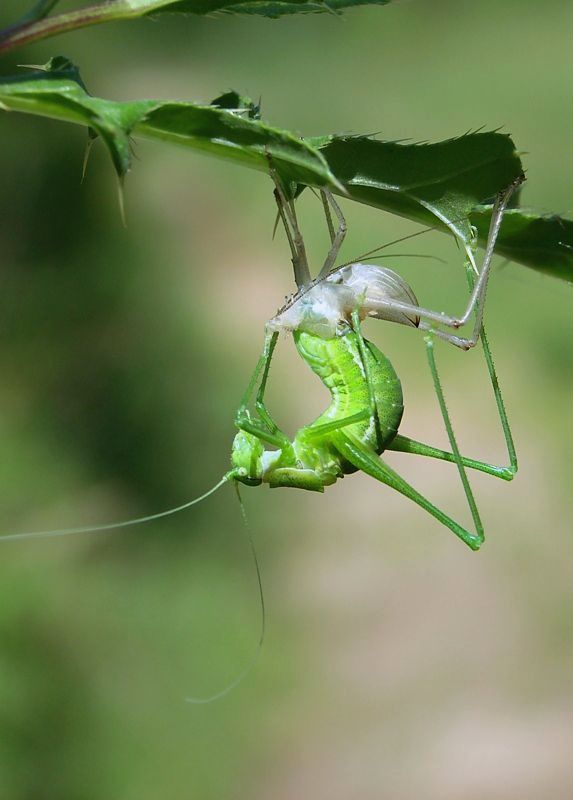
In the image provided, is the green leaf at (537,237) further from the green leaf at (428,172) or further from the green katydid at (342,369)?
the green katydid at (342,369)

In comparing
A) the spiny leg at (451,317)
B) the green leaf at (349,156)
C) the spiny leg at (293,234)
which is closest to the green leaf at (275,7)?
the green leaf at (349,156)

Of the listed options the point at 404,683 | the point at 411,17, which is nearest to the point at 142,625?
the point at 404,683

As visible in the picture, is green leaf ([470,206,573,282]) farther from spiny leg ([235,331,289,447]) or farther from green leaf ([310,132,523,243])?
spiny leg ([235,331,289,447])

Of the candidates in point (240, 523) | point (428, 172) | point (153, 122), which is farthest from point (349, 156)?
point (240, 523)

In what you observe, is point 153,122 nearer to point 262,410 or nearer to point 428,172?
point 428,172

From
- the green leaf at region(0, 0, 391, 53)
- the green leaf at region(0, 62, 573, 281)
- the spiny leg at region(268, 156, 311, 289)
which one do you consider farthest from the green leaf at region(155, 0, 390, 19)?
the spiny leg at region(268, 156, 311, 289)

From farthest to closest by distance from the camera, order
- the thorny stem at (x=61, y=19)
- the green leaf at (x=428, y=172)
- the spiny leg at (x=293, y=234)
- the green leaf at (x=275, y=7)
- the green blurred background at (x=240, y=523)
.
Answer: the green blurred background at (x=240, y=523) < the spiny leg at (x=293, y=234) < the green leaf at (x=428, y=172) < the green leaf at (x=275, y=7) < the thorny stem at (x=61, y=19)
